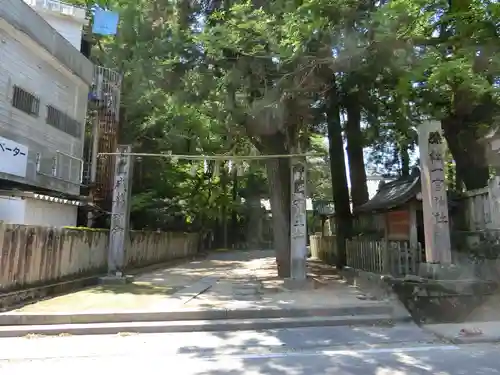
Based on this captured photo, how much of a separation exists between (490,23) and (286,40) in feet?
13.2

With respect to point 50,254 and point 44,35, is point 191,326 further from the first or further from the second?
point 44,35

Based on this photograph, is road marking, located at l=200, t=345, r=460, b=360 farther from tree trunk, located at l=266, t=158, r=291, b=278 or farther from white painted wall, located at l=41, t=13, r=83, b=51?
white painted wall, located at l=41, t=13, r=83, b=51

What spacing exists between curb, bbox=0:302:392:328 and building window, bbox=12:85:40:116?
338 inches

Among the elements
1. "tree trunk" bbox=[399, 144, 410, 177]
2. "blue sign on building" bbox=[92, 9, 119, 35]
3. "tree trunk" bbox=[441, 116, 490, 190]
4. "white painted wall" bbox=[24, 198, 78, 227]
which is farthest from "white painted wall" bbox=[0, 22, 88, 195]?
"tree trunk" bbox=[399, 144, 410, 177]

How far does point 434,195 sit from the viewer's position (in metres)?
9.95

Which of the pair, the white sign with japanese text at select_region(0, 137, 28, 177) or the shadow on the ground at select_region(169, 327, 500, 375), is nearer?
the shadow on the ground at select_region(169, 327, 500, 375)

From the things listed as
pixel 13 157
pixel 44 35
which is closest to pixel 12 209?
pixel 13 157

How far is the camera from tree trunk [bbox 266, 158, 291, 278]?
1407 cm

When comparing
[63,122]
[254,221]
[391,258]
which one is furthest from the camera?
[254,221]

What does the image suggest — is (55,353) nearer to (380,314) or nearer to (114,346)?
(114,346)

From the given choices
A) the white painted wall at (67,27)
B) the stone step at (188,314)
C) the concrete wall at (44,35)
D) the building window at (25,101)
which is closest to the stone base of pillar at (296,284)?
the stone step at (188,314)

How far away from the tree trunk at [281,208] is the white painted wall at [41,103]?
7.88 meters

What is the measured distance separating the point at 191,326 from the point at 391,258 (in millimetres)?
5774

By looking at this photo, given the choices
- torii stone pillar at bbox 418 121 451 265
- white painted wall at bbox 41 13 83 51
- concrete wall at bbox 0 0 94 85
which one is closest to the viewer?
torii stone pillar at bbox 418 121 451 265
